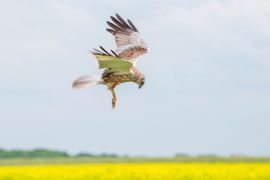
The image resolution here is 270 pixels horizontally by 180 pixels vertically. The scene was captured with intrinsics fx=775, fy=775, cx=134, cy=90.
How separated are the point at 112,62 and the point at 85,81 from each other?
0.38 meters

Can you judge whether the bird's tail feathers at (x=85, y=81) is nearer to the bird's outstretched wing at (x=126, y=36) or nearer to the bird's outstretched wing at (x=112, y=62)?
the bird's outstretched wing at (x=112, y=62)

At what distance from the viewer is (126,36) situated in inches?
300

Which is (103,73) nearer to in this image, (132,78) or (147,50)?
(132,78)

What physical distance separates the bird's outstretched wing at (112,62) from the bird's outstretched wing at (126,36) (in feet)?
3.98

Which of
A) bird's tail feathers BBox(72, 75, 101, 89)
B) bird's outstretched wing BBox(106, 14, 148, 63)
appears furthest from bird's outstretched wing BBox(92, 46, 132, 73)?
bird's outstretched wing BBox(106, 14, 148, 63)

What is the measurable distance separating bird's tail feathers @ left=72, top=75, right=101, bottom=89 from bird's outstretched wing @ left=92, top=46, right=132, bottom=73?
0.12 m

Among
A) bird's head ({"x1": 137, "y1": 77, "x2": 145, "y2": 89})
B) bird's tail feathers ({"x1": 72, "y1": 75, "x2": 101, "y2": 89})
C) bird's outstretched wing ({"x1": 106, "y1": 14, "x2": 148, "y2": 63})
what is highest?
bird's outstretched wing ({"x1": 106, "y1": 14, "x2": 148, "y2": 63})

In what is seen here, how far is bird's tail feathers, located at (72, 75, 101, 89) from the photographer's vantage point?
538 centimetres

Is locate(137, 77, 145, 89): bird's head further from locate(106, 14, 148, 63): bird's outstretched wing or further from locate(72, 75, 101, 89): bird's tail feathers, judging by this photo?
locate(106, 14, 148, 63): bird's outstretched wing

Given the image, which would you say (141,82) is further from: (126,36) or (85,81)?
(126,36)

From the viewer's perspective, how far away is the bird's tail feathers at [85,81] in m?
5.38

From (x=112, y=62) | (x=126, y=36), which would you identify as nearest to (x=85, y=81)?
(x=112, y=62)

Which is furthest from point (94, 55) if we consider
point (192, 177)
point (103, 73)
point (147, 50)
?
point (192, 177)

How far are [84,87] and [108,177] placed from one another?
1221 centimetres
